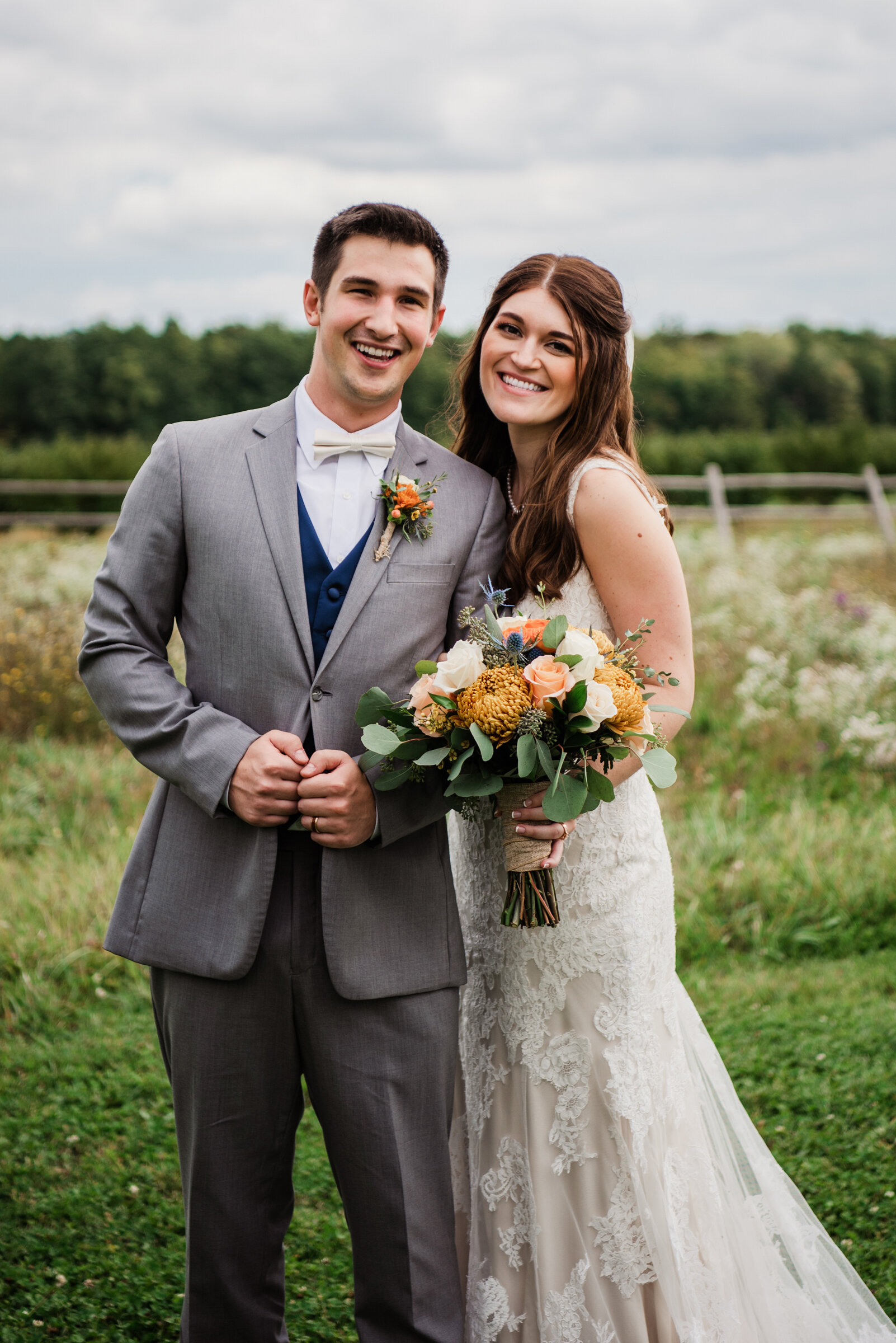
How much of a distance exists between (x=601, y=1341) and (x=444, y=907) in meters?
1.20

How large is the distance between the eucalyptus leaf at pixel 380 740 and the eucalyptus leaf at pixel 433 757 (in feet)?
0.20

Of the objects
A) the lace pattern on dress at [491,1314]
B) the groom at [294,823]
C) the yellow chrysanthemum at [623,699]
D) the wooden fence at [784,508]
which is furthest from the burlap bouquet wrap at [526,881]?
the wooden fence at [784,508]

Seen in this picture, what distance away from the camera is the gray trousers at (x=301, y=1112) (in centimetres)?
260

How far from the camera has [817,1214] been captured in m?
3.85

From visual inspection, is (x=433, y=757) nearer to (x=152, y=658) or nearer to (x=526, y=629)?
(x=526, y=629)

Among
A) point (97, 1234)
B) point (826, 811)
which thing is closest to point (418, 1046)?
point (97, 1234)

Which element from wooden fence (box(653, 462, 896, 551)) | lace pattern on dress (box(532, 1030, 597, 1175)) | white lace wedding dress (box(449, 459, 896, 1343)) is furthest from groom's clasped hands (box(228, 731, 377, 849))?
wooden fence (box(653, 462, 896, 551))

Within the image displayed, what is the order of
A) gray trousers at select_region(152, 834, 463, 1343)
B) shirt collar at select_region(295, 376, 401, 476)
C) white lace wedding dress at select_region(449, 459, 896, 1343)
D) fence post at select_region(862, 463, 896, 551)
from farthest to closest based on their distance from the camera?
fence post at select_region(862, 463, 896, 551)
white lace wedding dress at select_region(449, 459, 896, 1343)
shirt collar at select_region(295, 376, 401, 476)
gray trousers at select_region(152, 834, 463, 1343)

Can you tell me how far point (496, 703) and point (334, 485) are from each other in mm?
775

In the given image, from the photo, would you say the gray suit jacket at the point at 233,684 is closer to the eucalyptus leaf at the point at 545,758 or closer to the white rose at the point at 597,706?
the eucalyptus leaf at the point at 545,758

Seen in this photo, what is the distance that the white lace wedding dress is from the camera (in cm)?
286

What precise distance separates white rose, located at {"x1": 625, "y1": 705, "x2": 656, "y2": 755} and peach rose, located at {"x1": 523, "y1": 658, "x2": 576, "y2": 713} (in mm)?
207

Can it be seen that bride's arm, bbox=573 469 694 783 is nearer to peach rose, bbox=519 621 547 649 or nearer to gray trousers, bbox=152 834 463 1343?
peach rose, bbox=519 621 547 649

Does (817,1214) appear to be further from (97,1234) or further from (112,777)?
(112,777)
